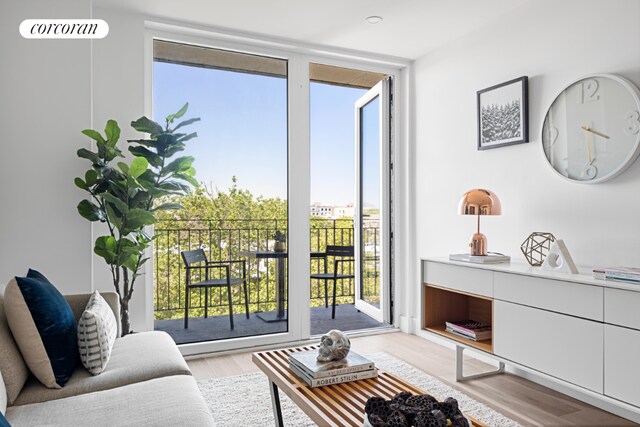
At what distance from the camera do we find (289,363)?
6.98ft

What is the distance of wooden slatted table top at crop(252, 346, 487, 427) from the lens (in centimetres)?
157

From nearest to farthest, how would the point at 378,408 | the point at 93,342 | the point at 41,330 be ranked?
the point at 378,408 < the point at 41,330 < the point at 93,342

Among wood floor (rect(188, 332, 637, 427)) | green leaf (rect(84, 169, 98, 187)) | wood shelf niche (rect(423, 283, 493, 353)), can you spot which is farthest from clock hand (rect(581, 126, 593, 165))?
green leaf (rect(84, 169, 98, 187))

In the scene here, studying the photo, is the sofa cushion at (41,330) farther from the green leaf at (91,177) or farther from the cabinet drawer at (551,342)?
the cabinet drawer at (551,342)

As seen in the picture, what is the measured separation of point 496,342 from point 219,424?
165 centimetres

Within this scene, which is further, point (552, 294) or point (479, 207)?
point (479, 207)

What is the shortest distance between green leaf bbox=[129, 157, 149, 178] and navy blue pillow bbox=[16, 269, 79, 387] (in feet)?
3.45

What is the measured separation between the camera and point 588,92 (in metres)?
2.69

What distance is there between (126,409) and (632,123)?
9.03 ft

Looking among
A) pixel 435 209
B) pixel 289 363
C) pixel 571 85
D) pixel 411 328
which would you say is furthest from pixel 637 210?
pixel 411 328

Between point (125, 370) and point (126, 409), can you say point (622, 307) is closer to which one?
point (126, 409)

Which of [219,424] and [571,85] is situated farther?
[571,85]

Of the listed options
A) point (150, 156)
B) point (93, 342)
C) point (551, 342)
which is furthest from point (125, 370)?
point (551, 342)

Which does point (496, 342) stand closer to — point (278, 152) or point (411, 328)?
point (411, 328)
